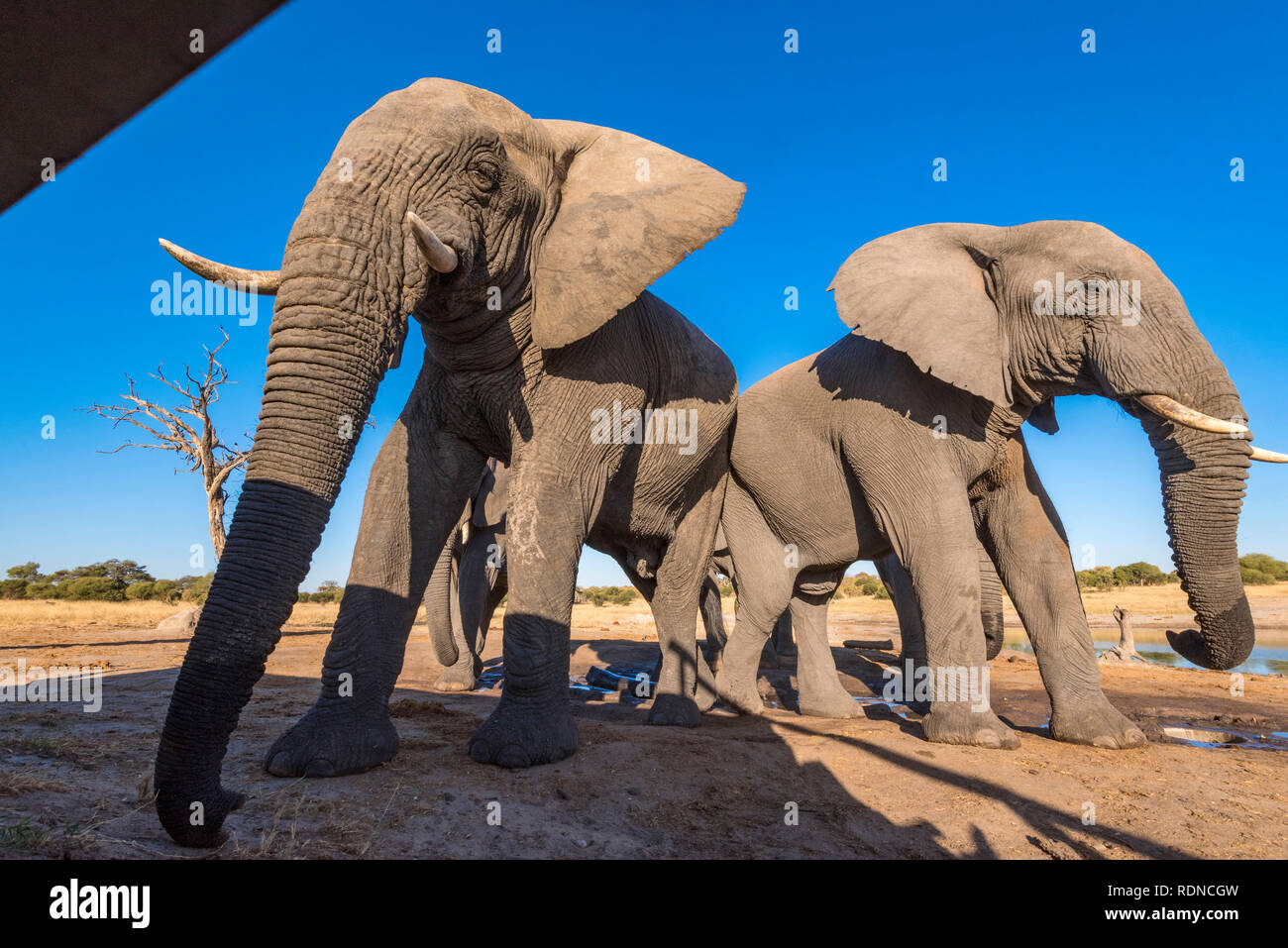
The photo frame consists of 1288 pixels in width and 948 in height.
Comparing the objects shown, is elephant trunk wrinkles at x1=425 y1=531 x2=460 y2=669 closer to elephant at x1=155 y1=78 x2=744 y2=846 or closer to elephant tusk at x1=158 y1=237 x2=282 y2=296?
elephant at x1=155 y1=78 x2=744 y2=846

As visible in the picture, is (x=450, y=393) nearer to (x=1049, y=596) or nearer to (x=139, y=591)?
(x=1049, y=596)

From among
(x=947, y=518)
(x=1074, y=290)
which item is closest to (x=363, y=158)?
(x=947, y=518)

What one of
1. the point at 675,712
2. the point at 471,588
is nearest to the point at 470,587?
the point at 471,588

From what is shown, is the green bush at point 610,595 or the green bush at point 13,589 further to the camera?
the green bush at point 610,595

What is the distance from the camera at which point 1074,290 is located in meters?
5.59

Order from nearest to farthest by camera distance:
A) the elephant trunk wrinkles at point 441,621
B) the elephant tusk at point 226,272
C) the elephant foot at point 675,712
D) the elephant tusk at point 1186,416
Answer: the elephant tusk at point 226,272, the elephant tusk at point 1186,416, the elephant foot at point 675,712, the elephant trunk wrinkles at point 441,621

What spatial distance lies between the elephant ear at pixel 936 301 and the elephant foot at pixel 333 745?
4.54 metres

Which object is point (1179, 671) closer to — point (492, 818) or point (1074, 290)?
point (1074, 290)

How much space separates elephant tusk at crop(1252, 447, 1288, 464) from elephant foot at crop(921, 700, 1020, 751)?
246 cm

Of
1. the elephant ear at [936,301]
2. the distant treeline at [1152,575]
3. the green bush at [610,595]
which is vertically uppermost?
the elephant ear at [936,301]

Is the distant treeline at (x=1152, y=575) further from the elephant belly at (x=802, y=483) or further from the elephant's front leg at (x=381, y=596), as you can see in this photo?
the elephant's front leg at (x=381, y=596)

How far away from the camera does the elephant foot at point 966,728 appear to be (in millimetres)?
5199

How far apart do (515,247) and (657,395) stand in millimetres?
1780

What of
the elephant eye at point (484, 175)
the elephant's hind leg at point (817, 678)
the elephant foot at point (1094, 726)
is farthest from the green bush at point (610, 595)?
the elephant eye at point (484, 175)
